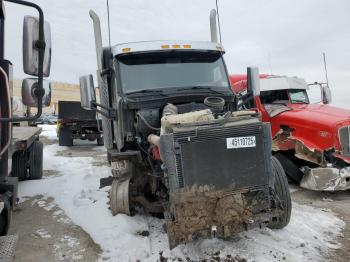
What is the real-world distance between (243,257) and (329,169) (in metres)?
3.13

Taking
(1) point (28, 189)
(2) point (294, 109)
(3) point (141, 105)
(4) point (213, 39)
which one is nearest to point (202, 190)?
(3) point (141, 105)

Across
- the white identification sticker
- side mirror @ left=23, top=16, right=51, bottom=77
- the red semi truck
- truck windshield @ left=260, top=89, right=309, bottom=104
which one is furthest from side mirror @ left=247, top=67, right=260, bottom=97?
side mirror @ left=23, top=16, right=51, bottom=77

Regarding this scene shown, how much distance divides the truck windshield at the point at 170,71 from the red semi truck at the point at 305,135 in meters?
0.68

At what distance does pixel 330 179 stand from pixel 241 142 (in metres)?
3.37

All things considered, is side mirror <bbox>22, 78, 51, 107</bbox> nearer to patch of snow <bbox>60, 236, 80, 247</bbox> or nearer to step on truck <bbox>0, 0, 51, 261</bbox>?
step on truck <bbox>0, 0, 51, 261</bbox>

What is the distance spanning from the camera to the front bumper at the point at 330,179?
5.95 m

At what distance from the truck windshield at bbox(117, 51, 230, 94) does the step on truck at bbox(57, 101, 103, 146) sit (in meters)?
10.2

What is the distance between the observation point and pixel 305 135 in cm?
680

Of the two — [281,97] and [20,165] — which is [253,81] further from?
[20,165]

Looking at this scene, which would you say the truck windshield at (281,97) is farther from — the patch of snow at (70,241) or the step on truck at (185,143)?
the patch of snow at (70,241)

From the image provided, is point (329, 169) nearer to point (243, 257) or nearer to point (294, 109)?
point (294, 109)

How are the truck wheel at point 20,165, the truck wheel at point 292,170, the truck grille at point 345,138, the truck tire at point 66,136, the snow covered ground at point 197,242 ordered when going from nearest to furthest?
the snow covered ground at point 197,242 < the truck grille at point 345,138 < the truck wheel at point 292,170 < the truck wheel at point 20,165 < the truck tire at point 66,136

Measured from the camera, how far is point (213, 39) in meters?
6.57

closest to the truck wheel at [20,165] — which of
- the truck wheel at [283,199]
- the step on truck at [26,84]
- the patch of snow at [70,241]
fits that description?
the patch of snow at [70,241]
